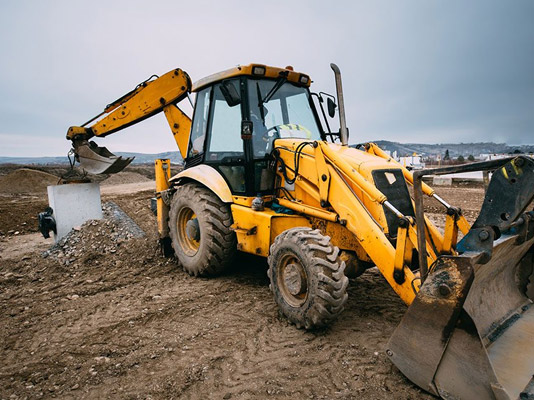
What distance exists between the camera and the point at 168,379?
2.57m

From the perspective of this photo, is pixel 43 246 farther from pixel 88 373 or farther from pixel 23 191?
pixel 23 191

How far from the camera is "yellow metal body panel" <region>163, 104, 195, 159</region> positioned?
5793mm

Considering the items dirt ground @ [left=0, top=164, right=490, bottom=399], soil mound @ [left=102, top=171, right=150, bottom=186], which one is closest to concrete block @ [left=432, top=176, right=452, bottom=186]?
dirt ground @ [left=0, top=164, right=490, bottom=399]

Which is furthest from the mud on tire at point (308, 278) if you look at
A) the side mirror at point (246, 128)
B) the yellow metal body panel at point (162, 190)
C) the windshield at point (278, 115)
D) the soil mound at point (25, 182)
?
the soil mound at point (25, 182)

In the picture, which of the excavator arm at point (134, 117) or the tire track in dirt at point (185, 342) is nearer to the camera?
the tire track in dirt at point (185, 342)

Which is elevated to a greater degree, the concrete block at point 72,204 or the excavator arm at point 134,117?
the excavator arm at point 134,117

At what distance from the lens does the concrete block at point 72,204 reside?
669 centimetres

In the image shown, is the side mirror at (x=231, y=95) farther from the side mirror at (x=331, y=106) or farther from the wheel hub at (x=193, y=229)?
the wheel hub at (x=193, y=229)

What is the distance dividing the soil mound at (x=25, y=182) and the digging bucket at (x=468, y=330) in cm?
2169

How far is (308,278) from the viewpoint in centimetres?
298

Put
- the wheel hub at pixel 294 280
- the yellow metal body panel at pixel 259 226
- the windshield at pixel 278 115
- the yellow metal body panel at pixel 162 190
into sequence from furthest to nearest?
the yellow metal body panel at pixel 162 190, the windshield at pixel 278 115, the yellow metal body panel at pixel 259 226, the wheel hub at pixel 294 280

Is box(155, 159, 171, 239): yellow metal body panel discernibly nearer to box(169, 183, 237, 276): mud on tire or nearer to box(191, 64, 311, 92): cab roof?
box(169, 183, 237, 276): mud on tire

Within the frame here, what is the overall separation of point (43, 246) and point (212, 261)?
4.50 m

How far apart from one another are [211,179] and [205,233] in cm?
68
